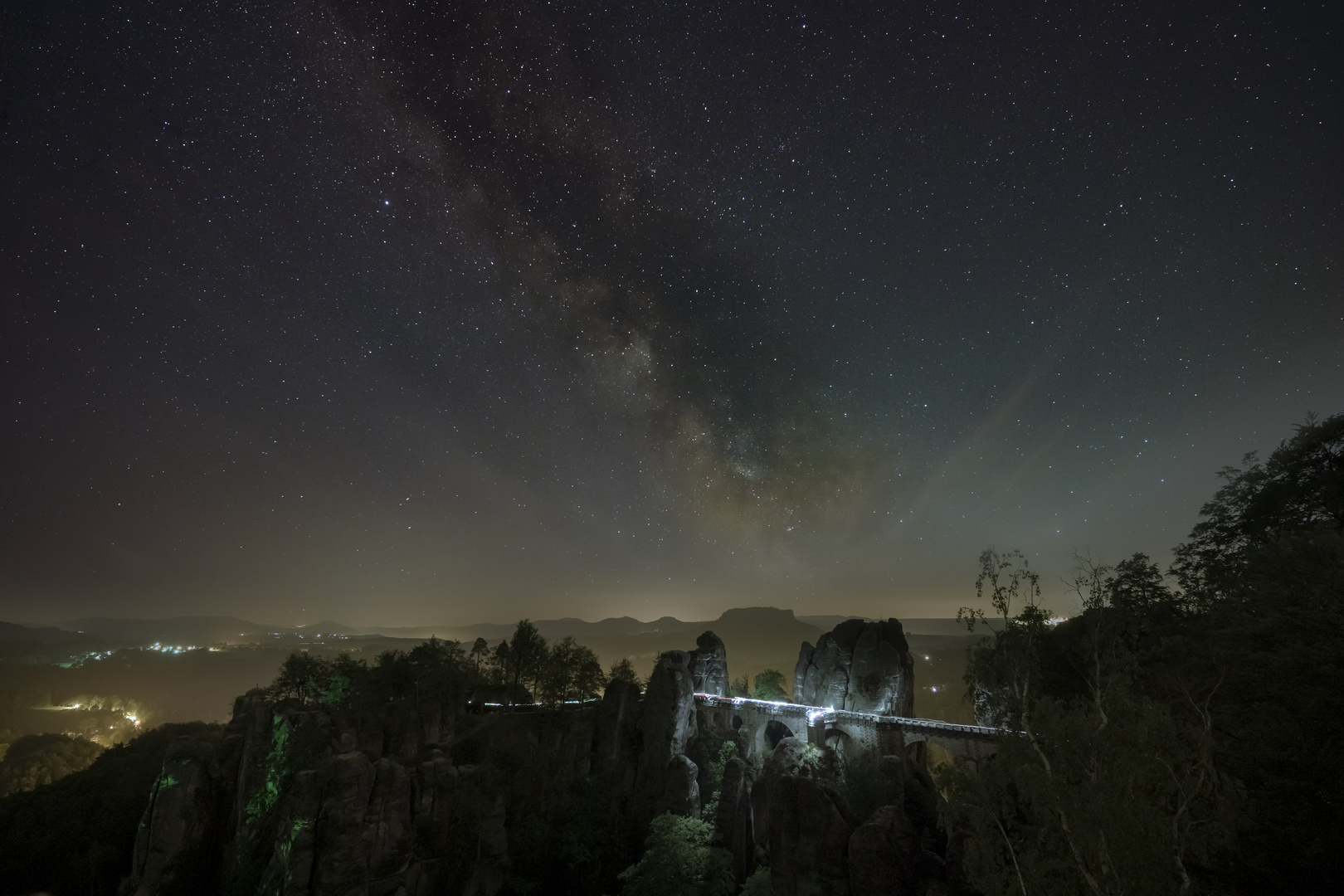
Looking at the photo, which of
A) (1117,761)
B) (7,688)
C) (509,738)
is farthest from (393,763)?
(7,688)

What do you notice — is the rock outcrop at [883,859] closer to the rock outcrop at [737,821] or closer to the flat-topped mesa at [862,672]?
the rock outcrop at [737,821]

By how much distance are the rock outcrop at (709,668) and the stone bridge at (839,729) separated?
2.63 m

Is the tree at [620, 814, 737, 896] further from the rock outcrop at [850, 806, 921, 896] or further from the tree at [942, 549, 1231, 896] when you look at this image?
the tree at [942, 549, 1231, 896]

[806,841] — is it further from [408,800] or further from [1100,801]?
[408,800]

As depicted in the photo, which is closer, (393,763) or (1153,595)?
(393,763)

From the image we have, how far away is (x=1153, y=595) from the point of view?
3788cm

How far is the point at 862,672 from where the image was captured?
59031 mm

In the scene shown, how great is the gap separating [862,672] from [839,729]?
22.7ft

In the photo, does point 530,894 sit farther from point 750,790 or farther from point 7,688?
point 7,688

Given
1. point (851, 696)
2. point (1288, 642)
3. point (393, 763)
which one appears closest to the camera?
point (1288, 642)

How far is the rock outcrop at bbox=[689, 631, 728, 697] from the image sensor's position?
2662 inches

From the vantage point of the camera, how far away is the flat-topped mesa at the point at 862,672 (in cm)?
5738

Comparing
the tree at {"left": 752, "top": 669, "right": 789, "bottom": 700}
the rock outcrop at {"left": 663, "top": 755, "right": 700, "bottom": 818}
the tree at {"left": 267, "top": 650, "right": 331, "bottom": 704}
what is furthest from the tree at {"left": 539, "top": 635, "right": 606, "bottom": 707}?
the tree at {"left": 752, "top": 669, "right": 789, "bottom": 700}

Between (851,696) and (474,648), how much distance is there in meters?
44.0
